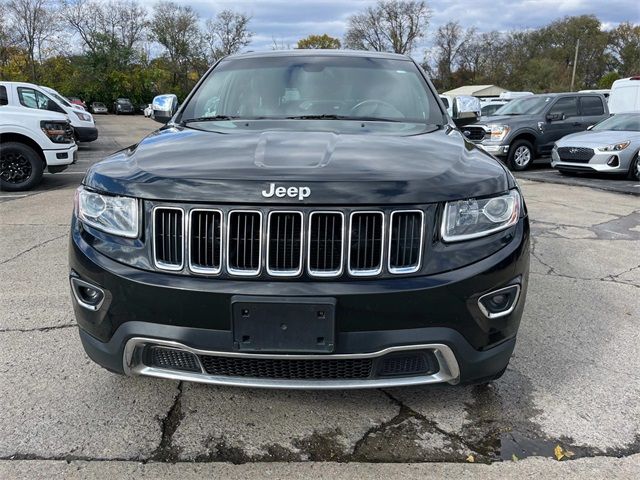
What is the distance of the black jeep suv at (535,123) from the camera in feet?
43.9

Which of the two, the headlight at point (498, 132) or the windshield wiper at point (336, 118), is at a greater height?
the windshield wiper at point (336, 118)

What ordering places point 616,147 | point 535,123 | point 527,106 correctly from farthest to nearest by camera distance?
point 527,106
point 535,123
point 616,147

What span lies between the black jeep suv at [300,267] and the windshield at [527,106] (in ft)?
42.0

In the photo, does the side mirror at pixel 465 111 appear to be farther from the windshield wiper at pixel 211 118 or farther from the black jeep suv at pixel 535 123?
the black jeep suv at pixel 535 123

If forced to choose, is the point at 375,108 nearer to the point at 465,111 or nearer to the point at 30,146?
the point at 465,111

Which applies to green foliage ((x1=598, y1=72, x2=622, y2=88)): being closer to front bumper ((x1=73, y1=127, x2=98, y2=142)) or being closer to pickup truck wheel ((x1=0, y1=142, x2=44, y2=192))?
front bumper ((x1=73, y1=127, x2=98, y2=142))

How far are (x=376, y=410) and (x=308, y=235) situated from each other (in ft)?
3.49

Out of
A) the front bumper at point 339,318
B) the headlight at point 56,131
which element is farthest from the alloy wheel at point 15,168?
the front bumper at point 339,318

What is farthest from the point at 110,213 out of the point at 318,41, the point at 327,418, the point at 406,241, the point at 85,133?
the point at 318,41

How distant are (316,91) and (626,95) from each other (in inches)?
740

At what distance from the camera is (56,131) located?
31.8 ft

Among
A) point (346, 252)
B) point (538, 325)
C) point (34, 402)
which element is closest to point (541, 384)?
point (538, 325)

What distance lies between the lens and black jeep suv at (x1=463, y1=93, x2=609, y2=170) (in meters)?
13.4

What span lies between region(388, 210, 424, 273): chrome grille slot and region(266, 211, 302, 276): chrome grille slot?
36cm
